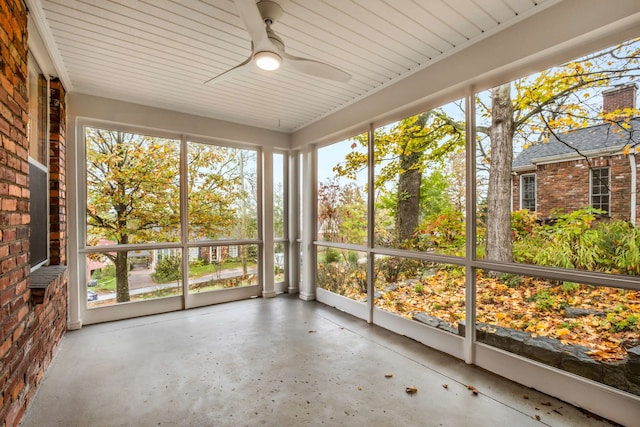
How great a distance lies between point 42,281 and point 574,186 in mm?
4015

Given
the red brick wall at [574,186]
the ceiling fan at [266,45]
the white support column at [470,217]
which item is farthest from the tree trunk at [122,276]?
the red brick wall at [574,186]

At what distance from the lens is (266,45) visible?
82.7 inches

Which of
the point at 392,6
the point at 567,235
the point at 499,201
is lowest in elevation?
the point at 567,235

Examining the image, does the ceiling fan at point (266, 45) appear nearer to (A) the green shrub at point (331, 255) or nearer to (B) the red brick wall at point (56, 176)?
(B) the red brick wall at point (56, 176)

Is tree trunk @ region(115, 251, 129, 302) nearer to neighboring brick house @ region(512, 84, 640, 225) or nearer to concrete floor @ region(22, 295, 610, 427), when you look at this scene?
concrete floor @ region(22, 295, 610, 427)

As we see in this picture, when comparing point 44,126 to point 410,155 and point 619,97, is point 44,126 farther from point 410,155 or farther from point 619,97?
point 619,97

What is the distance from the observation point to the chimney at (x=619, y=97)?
2004 millimetres

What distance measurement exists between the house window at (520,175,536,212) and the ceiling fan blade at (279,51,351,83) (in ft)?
5.48

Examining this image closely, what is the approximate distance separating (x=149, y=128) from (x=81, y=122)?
734 mm

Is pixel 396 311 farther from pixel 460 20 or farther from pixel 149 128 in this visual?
pixel 149 128

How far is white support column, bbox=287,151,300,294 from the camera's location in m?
5.46

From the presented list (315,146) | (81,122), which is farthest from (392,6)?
(81,122)

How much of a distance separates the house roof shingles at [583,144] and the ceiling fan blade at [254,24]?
7.05 ft

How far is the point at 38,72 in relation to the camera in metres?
2.89
